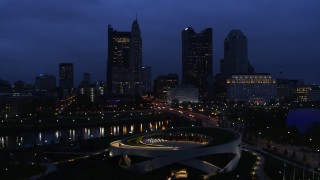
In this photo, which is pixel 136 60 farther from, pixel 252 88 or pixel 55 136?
pixel 55 136

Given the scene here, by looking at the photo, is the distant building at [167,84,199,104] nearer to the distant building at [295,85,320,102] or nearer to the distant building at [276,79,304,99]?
the distant building at [276,79,304,99]

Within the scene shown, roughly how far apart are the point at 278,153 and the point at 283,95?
85.7 meters

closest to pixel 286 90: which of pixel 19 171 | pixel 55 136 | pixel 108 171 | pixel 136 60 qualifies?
pixel 136 60

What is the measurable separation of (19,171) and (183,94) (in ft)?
274

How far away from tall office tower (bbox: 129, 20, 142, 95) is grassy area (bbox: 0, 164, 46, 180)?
4011 inches

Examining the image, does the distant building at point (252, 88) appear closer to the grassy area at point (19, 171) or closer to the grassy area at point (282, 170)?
the grassy area at point (282, 170)

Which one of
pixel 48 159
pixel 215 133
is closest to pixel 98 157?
pixel 48 159

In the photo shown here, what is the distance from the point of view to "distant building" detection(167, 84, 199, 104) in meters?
101

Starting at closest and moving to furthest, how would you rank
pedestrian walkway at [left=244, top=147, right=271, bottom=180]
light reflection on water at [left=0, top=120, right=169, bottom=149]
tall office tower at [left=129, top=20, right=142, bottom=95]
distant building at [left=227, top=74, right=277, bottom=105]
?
pedestrian walkway at [left=244, top=147, right=271, bottom=180] → light reflection on water at [left=0, top=120, right=169, bottom=149] → distant building at [left=227, top=74, right=277, bottom=105] → tall office tower at [left=129, top=20, right=142, bottom=95]

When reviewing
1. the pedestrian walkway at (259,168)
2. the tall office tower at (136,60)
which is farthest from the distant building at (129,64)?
the pedestrian walkway at (259,168)

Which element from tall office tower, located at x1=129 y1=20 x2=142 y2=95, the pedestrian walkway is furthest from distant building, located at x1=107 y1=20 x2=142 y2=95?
the pedestrian walkway

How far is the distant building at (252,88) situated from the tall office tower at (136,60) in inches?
1572

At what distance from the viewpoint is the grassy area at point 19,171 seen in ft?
56.1

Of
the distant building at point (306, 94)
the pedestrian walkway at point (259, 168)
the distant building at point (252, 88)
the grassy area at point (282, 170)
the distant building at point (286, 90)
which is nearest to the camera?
the pedestrian walkway at point (259, 168)
